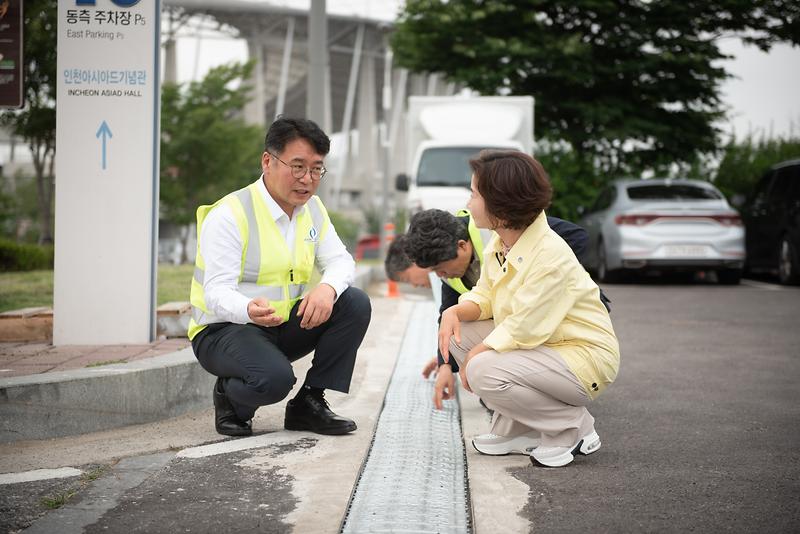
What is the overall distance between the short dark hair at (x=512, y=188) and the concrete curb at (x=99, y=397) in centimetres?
197

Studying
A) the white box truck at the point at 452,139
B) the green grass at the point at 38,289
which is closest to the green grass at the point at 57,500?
the green grass at the point at 38,289

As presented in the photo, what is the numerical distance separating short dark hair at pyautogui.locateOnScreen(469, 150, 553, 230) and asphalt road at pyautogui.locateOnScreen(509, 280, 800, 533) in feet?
3.37

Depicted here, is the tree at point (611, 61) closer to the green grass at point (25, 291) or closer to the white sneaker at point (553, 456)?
the green grass at point (25, 291)

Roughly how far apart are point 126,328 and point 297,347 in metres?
1.72

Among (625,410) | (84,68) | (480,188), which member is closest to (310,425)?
(480,188)

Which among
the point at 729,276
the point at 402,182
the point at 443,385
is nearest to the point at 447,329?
the point at 443,385

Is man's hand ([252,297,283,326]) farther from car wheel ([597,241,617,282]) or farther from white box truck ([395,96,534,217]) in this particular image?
car wheel ([597,241,617,282])

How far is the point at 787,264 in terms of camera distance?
13.3 meters

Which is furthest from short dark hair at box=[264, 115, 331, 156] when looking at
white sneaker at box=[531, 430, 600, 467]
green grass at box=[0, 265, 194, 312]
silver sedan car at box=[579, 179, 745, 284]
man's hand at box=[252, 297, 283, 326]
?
silver sedan car at box=[579, 179, 745, 284]

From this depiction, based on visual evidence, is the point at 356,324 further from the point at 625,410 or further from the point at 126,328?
the point at 126,328

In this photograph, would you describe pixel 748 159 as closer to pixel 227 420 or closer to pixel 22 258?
pixel 22 258

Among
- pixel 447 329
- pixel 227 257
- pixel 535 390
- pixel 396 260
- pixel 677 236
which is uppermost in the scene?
pixel 227 257

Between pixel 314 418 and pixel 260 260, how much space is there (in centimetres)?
79

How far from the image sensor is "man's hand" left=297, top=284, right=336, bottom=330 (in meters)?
4.20
